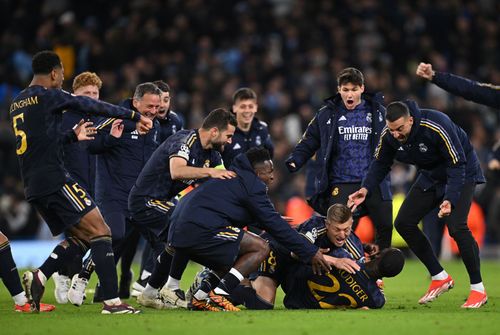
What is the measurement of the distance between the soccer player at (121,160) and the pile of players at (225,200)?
0.01 metres

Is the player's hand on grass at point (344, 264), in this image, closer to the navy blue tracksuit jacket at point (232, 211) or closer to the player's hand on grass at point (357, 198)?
the navy blue tracksuit jacket at point (232, 211)

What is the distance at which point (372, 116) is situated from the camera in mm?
11203

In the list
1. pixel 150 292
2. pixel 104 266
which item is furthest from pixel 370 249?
pixel 104 266

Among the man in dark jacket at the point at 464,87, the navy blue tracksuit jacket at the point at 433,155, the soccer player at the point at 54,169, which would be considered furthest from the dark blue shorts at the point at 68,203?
the man in dark jacket at the point at 464,87

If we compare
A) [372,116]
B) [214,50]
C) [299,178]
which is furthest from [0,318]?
[214,50]

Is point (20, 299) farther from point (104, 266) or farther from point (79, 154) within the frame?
point (79, 154)

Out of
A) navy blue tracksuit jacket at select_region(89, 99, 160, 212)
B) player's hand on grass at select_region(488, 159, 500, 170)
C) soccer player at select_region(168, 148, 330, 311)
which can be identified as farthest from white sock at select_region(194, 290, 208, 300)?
player's hand on grass at select_region(488, 159, 500, 170)

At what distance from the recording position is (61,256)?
9891mm

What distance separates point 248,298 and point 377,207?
2.18 metres

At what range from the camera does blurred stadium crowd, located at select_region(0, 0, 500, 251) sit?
66.0ft

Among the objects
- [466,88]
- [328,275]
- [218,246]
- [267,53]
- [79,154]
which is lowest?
[328,275]

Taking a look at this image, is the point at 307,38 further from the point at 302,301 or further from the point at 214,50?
the point at 302,301

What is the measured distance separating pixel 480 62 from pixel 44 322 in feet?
54.1

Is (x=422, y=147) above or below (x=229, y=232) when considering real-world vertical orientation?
above
